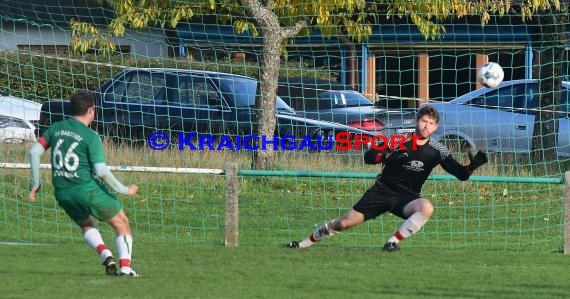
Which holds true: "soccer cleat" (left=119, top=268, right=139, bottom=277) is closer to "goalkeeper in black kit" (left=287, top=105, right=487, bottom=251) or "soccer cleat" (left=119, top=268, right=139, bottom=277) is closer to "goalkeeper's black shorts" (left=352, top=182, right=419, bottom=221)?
"goalkeeper in black kit" (left=287, top=105, right=487, bottom=251)

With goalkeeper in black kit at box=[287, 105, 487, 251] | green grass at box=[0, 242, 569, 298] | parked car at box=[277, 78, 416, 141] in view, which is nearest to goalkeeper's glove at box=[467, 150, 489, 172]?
goalkeeper in black kit at box=[287, 105, 487, 251]

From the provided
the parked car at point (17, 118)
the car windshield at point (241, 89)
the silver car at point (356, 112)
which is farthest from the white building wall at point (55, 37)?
the silver car at point (356, 112)

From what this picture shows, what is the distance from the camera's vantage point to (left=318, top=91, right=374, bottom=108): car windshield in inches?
595

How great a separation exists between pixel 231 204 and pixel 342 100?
4.48 metres

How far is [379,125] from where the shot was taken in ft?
49.7

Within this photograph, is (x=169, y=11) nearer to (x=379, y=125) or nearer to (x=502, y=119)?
(x=379, y=125)

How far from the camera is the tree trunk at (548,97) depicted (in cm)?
1359

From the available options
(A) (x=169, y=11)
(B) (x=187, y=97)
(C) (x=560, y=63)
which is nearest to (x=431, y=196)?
(C) (x=560, y=63)

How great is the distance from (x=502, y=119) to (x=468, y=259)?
4640 mm

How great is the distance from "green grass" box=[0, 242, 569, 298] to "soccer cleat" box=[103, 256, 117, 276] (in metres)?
0.06

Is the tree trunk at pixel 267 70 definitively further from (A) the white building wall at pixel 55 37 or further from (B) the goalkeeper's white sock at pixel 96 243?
(B) the goalkeeper's white sock at pixel 96 243

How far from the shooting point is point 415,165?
33.2 feet

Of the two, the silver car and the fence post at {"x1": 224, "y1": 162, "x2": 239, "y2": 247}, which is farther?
the silver car

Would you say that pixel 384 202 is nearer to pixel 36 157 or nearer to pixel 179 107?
pixel 36 157
